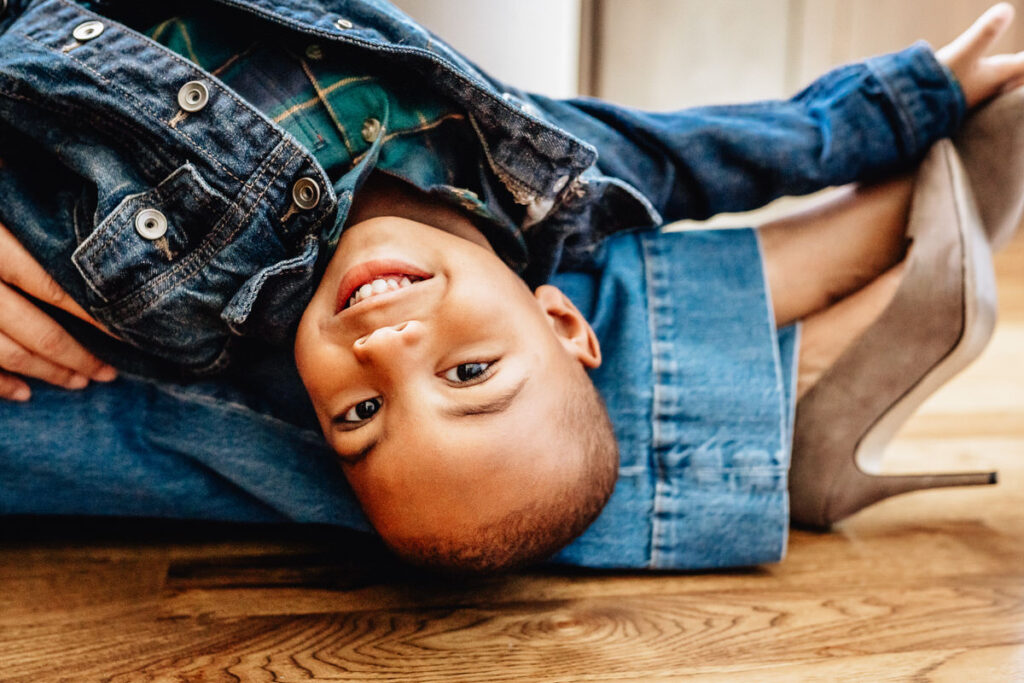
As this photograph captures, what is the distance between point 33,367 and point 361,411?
1.05 ft

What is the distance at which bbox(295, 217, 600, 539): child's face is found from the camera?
0.66 metres

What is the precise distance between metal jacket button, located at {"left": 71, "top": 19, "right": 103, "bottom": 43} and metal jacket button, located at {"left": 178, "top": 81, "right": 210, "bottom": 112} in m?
0.09

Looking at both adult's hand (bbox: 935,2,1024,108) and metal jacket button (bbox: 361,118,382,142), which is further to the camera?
adult's hand (bbox: 935,2,1024,108)

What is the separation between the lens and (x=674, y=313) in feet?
2.97

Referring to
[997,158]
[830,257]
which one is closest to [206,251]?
[830,257]

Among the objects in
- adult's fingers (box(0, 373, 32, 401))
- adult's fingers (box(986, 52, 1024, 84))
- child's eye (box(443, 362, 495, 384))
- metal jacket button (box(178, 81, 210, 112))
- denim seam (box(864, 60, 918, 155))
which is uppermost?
adult's fingers (box(986, 52, 1024, 84))

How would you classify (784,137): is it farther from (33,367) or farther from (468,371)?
(33,367)

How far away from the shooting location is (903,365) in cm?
90

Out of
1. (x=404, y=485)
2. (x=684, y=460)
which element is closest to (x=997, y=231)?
(x=684, y=460)

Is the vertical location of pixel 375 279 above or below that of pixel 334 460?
above

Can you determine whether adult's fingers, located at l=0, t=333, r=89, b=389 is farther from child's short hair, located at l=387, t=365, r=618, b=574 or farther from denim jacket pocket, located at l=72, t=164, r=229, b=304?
child's short hair, located at l=387, t=365, r=618, b=574

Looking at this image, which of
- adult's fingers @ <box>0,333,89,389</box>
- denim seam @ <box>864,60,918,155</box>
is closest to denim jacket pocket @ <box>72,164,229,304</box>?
adult's fingers @ <box>0,333,89,389</box>

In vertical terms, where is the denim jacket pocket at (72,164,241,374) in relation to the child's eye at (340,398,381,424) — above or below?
above

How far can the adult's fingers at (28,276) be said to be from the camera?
74 centimetres
